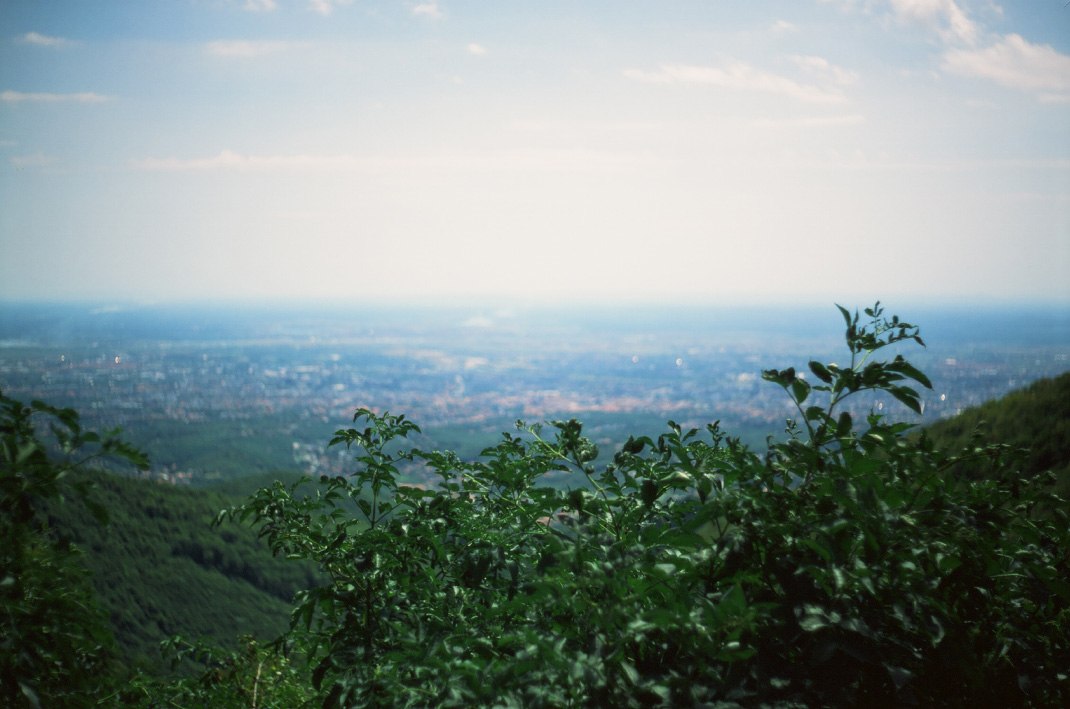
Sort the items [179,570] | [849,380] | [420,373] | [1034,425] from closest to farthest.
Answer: [849,380] < [1034,425] < [179,570] < [420,373]

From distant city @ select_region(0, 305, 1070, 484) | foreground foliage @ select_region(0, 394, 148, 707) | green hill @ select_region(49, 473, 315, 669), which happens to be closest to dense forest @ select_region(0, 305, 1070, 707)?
foreground foliage @ select_region(0, 394, 148, 707)

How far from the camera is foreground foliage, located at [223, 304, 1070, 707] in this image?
53.1 inches

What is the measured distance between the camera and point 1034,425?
7.48 metres

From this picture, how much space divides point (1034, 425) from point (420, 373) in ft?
231

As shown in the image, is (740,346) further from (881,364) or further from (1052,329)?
(881,364)

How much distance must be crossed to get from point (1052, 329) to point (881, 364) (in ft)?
253

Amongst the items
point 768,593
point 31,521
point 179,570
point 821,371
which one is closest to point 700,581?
point 768,593

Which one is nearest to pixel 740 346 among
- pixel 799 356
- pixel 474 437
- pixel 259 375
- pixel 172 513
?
pixel 799 356

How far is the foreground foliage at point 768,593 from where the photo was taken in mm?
1349

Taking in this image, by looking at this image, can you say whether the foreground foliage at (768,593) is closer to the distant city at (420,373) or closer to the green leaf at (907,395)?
the green leaf at (907,395)

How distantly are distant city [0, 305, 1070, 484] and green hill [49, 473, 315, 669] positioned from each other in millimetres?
5544

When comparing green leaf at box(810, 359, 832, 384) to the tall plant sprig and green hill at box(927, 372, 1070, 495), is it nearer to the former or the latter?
the tall plant sprig

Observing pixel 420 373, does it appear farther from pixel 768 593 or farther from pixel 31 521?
pixel 768 593

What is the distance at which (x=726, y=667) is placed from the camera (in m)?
1.50
